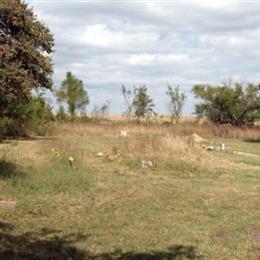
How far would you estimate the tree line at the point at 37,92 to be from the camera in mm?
13852

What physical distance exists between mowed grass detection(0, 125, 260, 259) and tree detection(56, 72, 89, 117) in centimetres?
2866

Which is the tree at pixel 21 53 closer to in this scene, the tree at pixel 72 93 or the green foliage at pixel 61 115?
the green foliage at pixel 61 115

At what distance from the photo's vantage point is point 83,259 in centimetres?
739

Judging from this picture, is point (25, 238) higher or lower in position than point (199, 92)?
lower

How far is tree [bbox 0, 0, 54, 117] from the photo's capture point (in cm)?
1347

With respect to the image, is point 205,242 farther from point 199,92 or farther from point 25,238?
point 199,92

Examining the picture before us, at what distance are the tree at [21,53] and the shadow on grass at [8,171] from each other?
5.61 feet

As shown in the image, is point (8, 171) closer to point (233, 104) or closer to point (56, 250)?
point (56, 250)

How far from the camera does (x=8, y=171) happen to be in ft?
47.2

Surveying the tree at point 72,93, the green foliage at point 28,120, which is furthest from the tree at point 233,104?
the green foliage at point 28,120

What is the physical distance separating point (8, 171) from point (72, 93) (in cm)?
3418

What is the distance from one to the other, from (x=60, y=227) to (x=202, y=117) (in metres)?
41.1

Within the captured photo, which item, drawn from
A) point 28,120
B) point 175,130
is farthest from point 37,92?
point 175,130

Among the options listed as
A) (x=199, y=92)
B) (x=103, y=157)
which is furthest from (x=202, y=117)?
(x=103, y=157)
